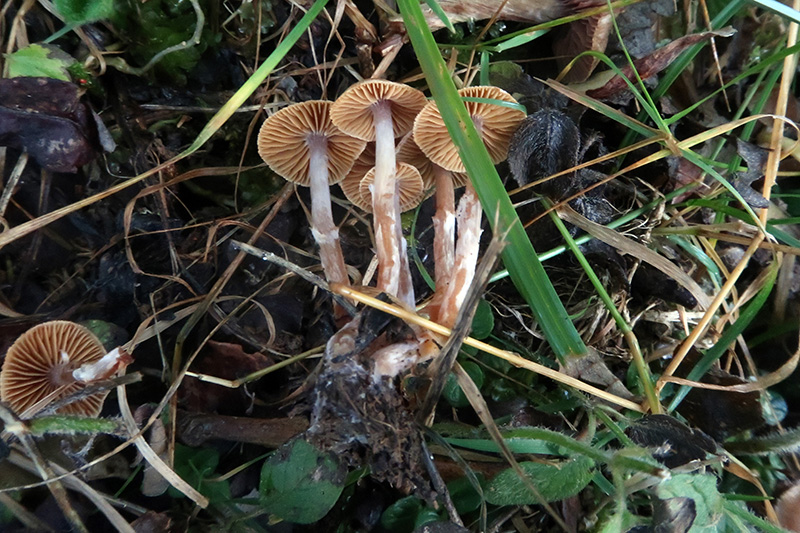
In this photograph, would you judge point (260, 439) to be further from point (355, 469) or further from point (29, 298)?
point (29, 298)

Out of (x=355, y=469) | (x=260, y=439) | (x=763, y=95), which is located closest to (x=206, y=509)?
(x=260, y=439)

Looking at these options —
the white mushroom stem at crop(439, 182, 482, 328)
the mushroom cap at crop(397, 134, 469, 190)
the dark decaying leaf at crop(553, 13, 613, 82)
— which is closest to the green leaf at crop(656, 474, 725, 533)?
the white mushroom stem at crop(439, 182, 482, 328)

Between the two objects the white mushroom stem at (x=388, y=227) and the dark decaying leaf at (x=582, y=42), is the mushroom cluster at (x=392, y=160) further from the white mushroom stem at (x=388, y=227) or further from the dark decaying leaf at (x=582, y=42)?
the dark decaying leaf at (x=582, y=42)

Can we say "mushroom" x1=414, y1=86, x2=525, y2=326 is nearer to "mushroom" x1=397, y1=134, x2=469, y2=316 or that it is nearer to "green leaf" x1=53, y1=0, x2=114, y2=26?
"mushroom" x1=397, y1=134, x2=469, y2=316

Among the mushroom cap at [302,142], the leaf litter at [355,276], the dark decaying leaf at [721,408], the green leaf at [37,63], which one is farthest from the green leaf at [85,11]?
the dark decaying leaf at [721,408]

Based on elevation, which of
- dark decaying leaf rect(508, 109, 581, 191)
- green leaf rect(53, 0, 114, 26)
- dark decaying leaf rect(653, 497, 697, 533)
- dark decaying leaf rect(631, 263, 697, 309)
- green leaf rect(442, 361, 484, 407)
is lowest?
green leaf rect(442, 361, 484, 407)
